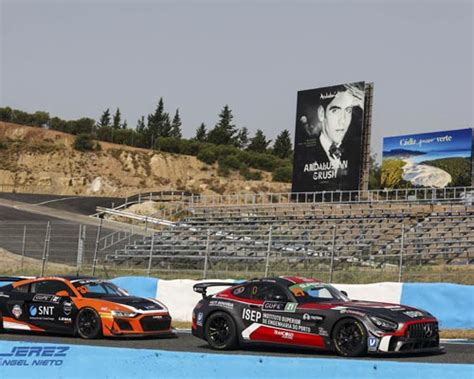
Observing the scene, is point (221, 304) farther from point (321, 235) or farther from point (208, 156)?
point (208, 156)

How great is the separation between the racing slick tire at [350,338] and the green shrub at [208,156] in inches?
2843

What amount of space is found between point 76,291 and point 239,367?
8.36 m

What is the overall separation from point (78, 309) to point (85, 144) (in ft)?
225

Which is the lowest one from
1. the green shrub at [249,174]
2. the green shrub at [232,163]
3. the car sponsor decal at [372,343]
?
the car sponsor decal at [372,343]

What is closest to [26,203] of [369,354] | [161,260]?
[161,260]

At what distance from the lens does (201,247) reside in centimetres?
3325

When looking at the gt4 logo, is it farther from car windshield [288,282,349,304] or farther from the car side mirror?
car windshield [288,282,349,304]

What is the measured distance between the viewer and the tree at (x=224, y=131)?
110 m

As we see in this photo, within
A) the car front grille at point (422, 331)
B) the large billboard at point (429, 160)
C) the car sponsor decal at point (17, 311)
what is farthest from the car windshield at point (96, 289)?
the large billboard at point (429, 160)

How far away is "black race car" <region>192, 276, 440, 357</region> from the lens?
12328 millimetres

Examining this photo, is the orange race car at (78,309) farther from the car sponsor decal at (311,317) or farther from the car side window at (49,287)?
the car sponsor decal at (311,317)

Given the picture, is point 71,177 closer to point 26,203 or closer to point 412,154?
point 26,203

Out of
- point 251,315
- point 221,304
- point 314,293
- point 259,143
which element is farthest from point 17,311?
point 259,143

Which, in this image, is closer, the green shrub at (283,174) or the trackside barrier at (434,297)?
the trackside barrier at (434,297)
